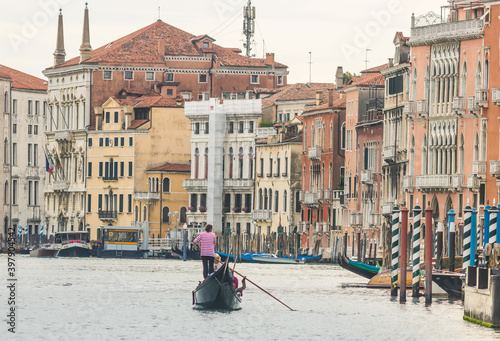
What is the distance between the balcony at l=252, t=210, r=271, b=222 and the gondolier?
61.6 m

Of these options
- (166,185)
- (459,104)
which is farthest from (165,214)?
(459,104)

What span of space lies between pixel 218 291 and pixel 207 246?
4.45 feet

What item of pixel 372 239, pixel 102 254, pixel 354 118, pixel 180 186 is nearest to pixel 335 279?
pixel 372 239

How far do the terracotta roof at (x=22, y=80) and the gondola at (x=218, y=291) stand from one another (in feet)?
272

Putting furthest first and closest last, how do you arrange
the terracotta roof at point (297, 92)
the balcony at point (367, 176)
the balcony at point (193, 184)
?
the balcony at point (193, 184), the terracotta roof at point (297, 92), the balcony at point (367, 176)

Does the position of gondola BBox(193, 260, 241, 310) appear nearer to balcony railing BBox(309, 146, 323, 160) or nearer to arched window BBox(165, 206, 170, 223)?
balcony railing BBox(309, 146, 323, 160)

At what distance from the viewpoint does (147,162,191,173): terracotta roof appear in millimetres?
117031

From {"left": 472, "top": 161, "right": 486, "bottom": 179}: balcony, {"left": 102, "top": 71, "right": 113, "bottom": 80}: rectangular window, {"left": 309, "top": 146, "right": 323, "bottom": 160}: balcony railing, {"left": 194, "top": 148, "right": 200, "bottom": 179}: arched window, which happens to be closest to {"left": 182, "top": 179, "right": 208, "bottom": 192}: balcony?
{"left": 194, "top": 148, "right": 200, "bottom": 179}: arched window

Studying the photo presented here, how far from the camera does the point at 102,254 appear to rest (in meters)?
103

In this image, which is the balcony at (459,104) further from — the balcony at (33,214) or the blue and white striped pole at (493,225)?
the balcony at (33,214)

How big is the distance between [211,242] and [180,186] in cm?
7308

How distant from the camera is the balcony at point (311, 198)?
9944cm

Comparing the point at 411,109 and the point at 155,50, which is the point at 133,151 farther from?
the point at 411,109

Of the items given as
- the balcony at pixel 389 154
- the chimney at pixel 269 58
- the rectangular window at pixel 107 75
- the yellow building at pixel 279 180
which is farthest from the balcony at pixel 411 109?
the rectangular window at pixel 107 75
